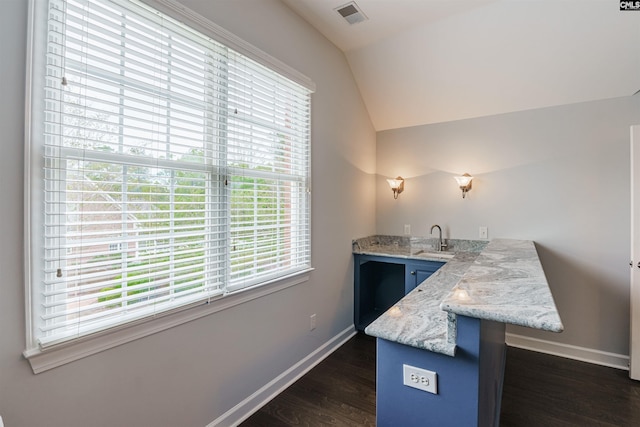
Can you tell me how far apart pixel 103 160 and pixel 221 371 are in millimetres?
1344

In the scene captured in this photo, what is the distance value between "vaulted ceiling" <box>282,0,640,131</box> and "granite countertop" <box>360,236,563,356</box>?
5.47 feet

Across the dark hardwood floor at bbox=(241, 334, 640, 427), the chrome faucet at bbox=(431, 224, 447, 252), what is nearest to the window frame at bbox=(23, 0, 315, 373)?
the dark hardwood floor at bbox=(241, 334, 640, 427)

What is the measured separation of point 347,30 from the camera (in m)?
2.60

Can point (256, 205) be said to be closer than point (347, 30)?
Yes

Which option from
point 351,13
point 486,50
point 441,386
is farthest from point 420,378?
point 486,50

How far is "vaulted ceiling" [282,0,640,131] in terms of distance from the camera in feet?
7.30

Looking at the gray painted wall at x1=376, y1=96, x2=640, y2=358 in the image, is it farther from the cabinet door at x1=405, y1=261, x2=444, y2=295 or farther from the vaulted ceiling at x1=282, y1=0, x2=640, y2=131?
the cabinet door at x1=405, y1=261, x2=444, y2=295

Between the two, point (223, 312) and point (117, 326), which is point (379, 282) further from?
point (117, 326)

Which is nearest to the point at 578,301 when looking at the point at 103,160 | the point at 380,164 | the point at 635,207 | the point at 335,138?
the point at 635,207

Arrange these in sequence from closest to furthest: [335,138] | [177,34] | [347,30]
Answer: [177,34] → [347,30] → [335,138]

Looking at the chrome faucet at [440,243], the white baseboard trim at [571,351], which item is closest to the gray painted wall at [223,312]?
the chrome faucet at [440,243]

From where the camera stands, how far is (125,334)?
4.46ft

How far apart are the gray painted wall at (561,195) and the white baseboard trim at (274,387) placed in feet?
5.95

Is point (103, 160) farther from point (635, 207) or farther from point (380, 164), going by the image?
point (635, 207)
